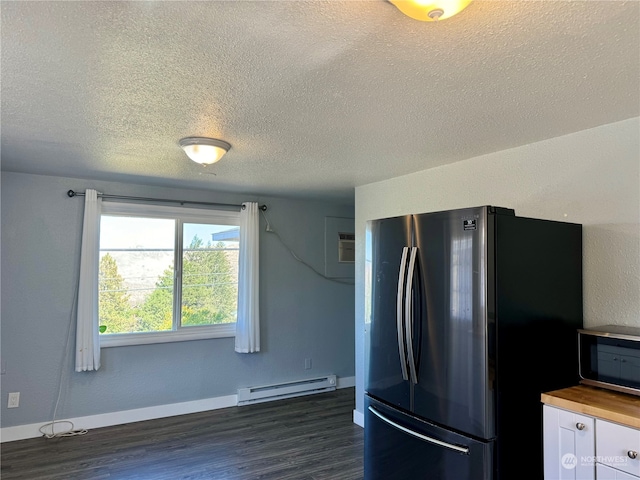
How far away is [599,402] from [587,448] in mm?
194

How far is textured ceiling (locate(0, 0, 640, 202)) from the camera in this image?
51.1 inches

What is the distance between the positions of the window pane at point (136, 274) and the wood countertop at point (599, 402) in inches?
136

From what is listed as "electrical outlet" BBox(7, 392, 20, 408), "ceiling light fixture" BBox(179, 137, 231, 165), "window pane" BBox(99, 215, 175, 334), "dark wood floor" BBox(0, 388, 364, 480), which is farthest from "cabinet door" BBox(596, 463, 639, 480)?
"electrical outlet" BBox(7, 392, 20, 408)

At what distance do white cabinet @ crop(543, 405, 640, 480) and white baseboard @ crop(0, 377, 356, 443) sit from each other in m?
3.29

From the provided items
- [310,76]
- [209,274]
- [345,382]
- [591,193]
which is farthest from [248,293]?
[591,193]

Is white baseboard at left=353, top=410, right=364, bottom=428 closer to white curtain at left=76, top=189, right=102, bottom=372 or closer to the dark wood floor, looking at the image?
the dark wood floor

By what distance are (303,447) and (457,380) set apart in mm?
1968

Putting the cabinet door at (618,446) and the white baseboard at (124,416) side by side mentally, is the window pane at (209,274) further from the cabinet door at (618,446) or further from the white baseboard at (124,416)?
the cabinet door at (618,446)

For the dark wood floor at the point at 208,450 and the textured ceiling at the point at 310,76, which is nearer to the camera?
the textured ceiling at the point at 310,76

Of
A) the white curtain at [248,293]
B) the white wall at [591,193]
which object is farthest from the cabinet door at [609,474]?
the white curtain at [248,293]

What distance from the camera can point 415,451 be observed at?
6.99 ft

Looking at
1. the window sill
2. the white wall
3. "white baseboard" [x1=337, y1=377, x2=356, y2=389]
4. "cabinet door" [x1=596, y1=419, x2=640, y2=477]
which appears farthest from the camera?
"white baseboard" [x1=337, y1=377, x2=356, y2=389]

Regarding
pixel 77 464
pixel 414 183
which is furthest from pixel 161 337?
pixel 414 183

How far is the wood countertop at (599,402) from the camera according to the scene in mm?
1632
